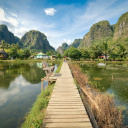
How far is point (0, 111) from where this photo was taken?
19.2ft

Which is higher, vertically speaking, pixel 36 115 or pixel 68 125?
pixel 68 125

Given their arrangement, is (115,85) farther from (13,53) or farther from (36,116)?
(13,53)

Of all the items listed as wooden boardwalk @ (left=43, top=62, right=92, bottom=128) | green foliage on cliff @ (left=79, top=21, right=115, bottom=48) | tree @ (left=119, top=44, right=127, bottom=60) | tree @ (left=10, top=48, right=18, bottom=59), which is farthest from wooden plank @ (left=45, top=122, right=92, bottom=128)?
green foliage on cliff @ (left=79, top=21, right=115, bottom=48)

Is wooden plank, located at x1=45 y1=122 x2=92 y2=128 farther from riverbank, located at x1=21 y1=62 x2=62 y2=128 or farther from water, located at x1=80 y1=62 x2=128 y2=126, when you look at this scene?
water, located at x1=80 y1=62 x2=128 y2=126

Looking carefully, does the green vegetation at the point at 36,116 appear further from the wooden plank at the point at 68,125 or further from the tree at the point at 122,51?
the tree at the point at 122,51

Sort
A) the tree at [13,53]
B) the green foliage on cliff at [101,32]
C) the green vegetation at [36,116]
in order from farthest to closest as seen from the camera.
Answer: the green foliage on cliff at [101,32] < the tree at [13,53] < the green vegetation at [36,116]

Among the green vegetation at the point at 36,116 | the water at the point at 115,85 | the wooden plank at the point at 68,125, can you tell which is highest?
the wooden plank at the point at 68,125

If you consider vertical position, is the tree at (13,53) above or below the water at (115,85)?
above

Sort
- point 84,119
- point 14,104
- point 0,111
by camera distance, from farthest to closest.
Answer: point 14,104 → point 0,111 → point 84,119

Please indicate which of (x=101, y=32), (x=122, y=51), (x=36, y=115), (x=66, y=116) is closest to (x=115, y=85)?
(x=66, y=116)

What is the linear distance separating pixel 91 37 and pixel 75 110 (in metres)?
206

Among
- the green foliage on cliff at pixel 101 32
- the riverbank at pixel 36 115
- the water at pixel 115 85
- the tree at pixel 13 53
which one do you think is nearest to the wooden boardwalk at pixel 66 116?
the riverbank at pixel 36 115

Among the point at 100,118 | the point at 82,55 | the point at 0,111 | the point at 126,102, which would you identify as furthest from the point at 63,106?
the point at 82,55

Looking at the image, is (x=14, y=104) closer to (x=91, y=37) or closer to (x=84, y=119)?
(x=84, y=119)
